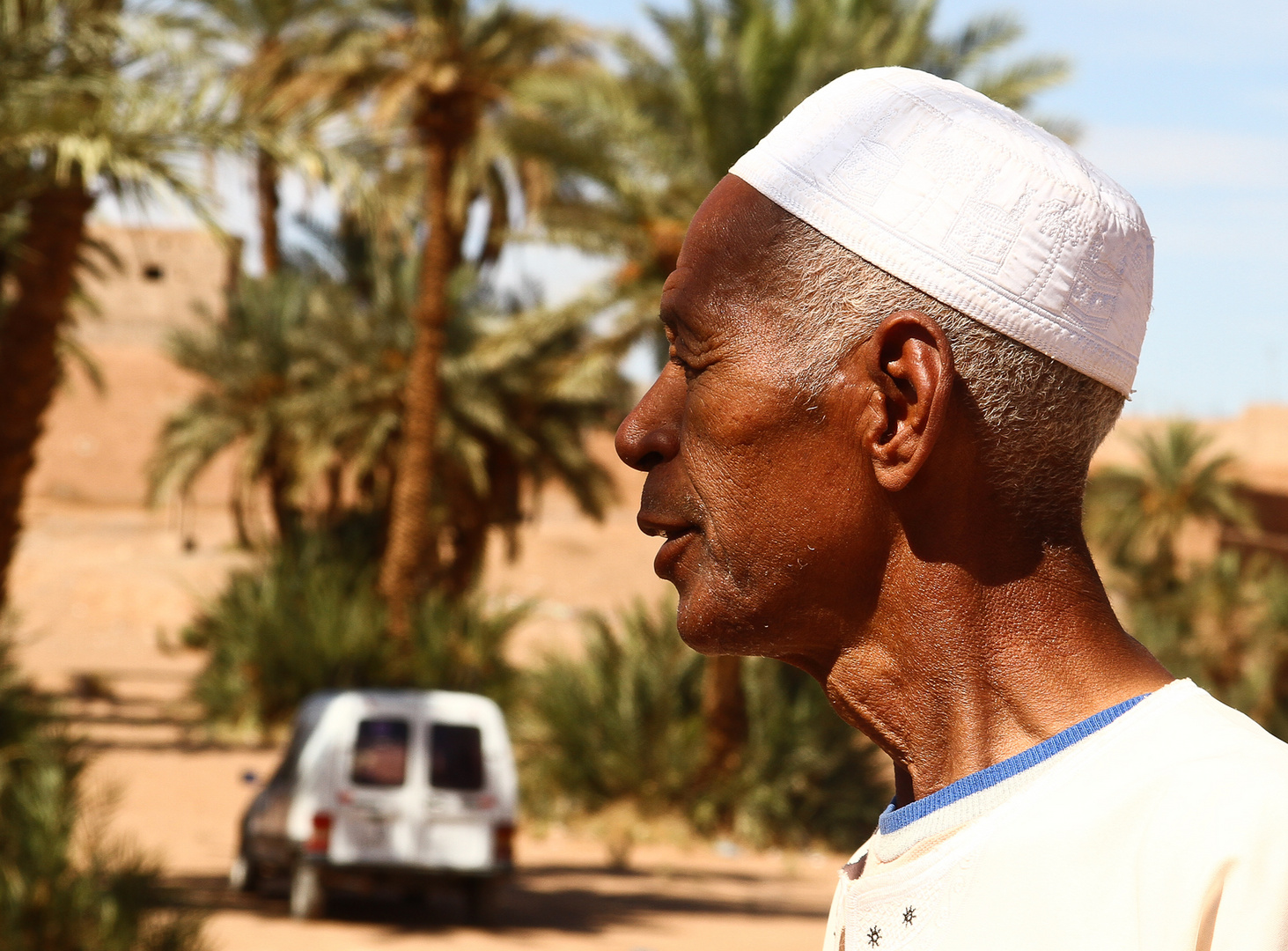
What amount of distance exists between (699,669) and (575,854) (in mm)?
2711

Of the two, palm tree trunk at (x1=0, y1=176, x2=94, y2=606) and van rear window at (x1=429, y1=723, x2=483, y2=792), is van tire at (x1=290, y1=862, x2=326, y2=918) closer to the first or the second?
van rear window at (x1=429, y1=723, x2=483, y2=792)

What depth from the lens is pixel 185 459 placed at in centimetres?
2291

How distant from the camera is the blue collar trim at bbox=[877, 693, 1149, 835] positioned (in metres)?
1.05

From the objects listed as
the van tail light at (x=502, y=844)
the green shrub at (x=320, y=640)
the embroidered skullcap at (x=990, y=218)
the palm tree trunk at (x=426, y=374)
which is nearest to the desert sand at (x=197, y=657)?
the van tail light at (x=502, y=844)

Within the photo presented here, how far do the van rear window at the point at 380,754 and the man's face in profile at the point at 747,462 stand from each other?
32.2ft

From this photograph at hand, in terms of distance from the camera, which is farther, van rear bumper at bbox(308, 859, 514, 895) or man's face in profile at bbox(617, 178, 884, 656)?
van rear bumper at bbox(308, 859, 514, 895)

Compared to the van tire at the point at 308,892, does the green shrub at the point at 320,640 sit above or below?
below

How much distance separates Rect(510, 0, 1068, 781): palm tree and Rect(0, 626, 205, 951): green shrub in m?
8.19

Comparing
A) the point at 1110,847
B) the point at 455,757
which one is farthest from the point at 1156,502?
the point at 1110,847

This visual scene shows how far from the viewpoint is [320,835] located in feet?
34.6

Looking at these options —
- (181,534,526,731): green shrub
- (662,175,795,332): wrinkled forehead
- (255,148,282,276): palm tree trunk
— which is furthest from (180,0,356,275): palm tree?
(662,175,795,332): wrinkled forehead

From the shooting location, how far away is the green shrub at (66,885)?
6004 millimetres

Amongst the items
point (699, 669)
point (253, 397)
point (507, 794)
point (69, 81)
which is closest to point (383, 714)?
point (507, 794)

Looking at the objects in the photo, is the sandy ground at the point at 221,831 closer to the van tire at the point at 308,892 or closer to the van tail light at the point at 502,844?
the van tire at the point at 308,892
